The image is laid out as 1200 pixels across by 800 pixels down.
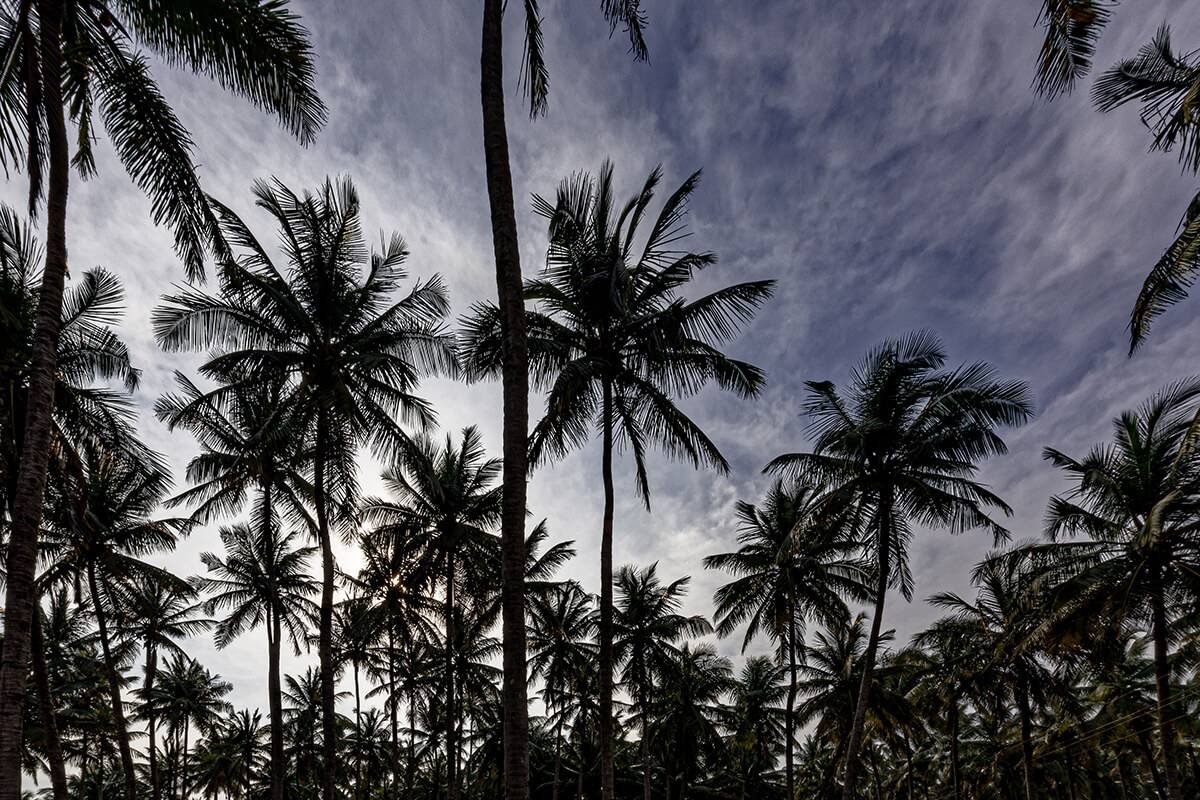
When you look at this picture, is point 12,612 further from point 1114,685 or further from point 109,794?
point 109,794

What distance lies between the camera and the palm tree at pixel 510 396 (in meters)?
6.88

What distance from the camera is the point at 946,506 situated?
61.4ft

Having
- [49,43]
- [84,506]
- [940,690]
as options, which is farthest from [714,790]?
[49,43]

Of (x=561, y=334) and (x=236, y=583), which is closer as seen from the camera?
(x=561, y=334)

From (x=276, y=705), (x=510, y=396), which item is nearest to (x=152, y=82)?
(x=510, y=396)

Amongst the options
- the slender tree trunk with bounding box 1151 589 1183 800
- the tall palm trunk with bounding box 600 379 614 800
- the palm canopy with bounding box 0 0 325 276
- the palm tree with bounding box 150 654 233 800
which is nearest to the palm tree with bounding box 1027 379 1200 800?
the slender tree trunk with bounding box 1151 589 1183 800

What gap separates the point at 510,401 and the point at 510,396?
6 centimetres

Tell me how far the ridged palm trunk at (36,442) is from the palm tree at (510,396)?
16.0 feet

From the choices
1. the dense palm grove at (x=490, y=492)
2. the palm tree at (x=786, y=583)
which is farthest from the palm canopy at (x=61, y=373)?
the palm tree at (x=786, y=583)

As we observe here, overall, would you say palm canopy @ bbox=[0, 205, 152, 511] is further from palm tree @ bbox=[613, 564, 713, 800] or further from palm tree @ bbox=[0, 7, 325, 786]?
palm tree @ bbox=[613, 564, 713, 800]

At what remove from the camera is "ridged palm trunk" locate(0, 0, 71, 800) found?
21.7 ft

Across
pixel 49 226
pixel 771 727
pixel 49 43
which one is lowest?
pixel 771 727

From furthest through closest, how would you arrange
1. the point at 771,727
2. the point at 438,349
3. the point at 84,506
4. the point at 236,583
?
the point at 771,727 < the point at 236,583 < the point at 438,349 < the point at 84,506

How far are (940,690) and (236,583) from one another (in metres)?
31.8
